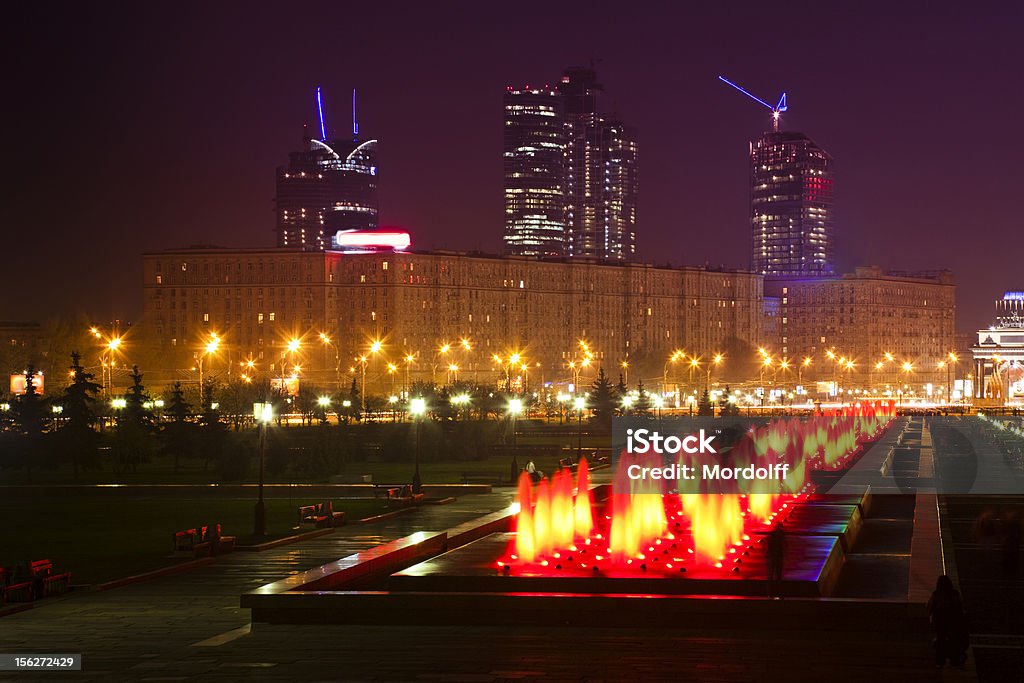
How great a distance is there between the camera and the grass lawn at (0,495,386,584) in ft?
120

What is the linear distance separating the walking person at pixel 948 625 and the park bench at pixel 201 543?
1959 cm

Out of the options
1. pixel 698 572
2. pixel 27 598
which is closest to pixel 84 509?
pixel 27 598

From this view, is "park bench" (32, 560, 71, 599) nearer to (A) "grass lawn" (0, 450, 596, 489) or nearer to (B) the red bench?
(B) the red bench

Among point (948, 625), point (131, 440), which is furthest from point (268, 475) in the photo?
point (948, 625)

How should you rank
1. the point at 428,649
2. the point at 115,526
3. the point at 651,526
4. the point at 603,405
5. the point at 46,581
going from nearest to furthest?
1. the point at 428,649
2. the point at 46,581
3. the point at 651,526
4. the point at 115,526
5. the point at 603,405

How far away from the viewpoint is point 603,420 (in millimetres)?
121125

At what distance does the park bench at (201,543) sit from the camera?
3686 centimetres

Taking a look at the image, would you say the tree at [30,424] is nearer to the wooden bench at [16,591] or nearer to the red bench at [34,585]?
the red bench at [34,585]

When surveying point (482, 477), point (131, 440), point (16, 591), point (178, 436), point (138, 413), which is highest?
point (138, 413)

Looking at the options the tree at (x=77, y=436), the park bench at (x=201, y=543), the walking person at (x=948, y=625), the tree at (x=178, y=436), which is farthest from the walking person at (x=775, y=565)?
the tree at (x=178, y=436)

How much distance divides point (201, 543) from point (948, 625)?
20.0 meters

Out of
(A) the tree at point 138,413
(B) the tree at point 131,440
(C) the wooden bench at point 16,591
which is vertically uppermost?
(A) the tree at point 138,413

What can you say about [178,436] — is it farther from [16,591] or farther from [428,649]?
[428,649]

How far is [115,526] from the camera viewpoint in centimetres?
4531
